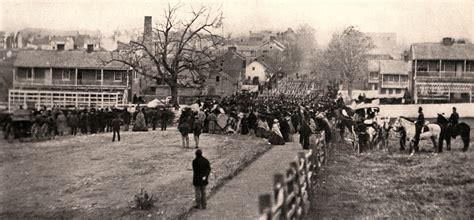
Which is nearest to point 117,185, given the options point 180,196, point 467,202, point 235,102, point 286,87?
point 180,196

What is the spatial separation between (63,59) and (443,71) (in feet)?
72.7

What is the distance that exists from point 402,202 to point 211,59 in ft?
23.4

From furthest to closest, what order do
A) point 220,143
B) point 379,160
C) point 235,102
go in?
point 235,102
point 379,160
point 220,143

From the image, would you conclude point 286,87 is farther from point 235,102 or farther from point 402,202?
point 402,202

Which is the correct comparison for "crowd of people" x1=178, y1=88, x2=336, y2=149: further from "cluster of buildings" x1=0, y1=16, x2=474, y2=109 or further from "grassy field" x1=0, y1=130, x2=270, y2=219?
"grassy field" x1=0, y1=130, x2=270, y2=219

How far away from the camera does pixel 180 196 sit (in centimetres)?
998

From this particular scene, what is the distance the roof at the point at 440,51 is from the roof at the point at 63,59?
18046mm

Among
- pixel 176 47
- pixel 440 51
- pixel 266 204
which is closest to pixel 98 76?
pixel 176 47

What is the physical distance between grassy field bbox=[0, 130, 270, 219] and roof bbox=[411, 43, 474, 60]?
1905 cm

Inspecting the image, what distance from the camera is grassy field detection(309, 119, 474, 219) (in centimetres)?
945

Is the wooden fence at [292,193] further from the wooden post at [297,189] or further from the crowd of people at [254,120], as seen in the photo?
the crowd of people at [254,120]

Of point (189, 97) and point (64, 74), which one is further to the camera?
point (189, 97)

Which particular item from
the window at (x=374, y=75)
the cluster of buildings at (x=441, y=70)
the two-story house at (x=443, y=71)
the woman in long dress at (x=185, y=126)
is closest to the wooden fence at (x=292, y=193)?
the woman in long dress at (x=185, y=126)

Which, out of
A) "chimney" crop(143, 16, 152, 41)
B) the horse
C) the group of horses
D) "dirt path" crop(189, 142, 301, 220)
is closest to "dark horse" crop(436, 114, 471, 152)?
the group of horses
